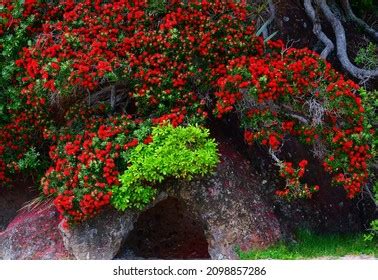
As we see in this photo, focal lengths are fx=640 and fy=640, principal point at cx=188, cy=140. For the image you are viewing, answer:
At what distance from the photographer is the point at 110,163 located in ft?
20.4

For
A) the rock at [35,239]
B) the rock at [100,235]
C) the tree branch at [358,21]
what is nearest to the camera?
the rock at [100,235]

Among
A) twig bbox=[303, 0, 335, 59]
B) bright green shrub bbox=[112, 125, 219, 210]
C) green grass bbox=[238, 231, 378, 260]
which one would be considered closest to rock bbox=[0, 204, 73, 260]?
bright green shrub bbox=[112, 125, 219, 210]

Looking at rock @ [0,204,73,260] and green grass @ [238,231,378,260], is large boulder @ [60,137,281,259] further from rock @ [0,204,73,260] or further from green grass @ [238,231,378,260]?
rock @ [0,204,73,260]

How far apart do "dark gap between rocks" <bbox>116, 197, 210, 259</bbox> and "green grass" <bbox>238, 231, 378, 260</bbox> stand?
3.93 feet

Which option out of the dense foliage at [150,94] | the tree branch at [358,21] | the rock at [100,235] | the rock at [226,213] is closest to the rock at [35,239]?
the rock at [100,235]

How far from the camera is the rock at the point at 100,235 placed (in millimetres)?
6441

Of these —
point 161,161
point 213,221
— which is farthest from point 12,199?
point 213,221

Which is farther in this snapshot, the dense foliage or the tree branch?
the tree branch

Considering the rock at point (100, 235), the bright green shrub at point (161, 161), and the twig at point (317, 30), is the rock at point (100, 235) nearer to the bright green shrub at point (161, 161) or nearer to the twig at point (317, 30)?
the bright green shrub at point (161, 161)

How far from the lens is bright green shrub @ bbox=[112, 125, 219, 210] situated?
6.19 meters

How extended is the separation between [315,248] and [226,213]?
3.31ft

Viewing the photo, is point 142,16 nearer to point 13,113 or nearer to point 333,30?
point 13,113

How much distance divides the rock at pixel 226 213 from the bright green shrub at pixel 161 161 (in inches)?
10.7

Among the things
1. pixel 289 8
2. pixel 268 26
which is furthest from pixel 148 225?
pixel 289 8
